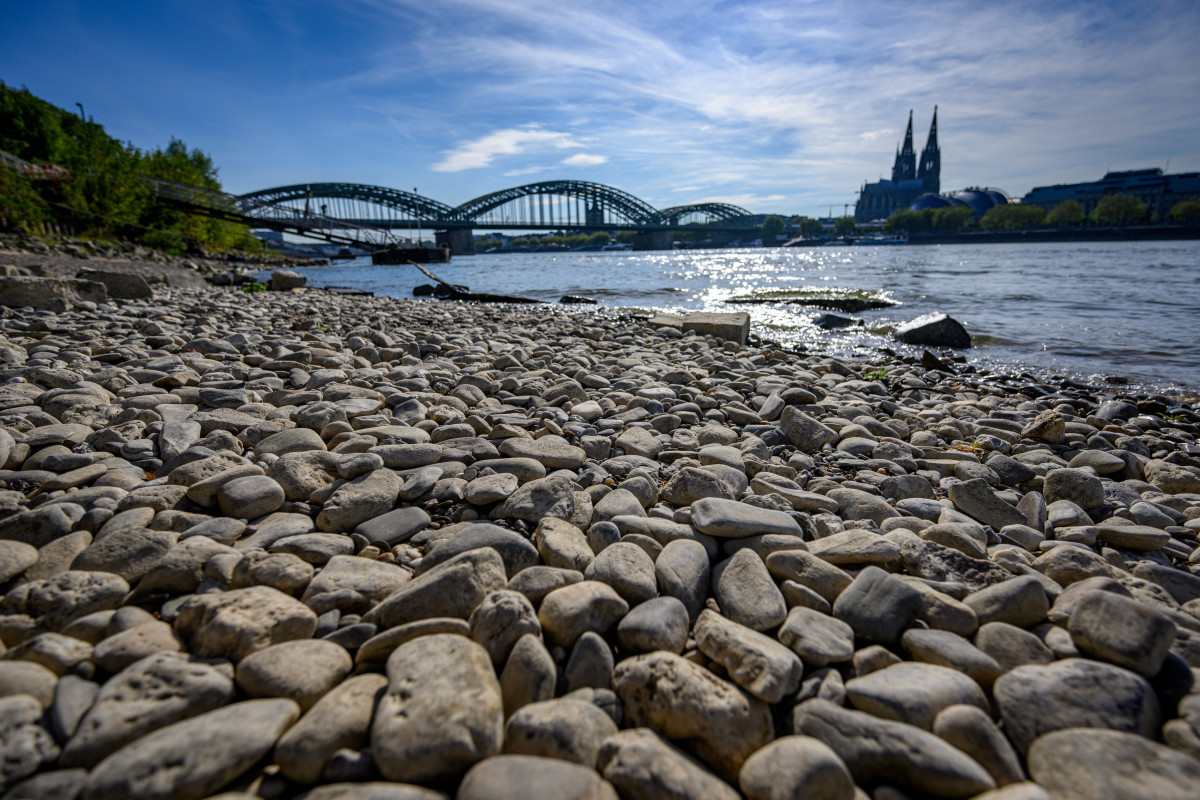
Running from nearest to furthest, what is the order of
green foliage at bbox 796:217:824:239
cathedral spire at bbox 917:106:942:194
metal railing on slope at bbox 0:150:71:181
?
metal railing on slope at bbox 0:150:71:181, green foliage at bbox 796:217:824:239, cathedral spire at bbox 917:106:942:194

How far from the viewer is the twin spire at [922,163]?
12388 cm

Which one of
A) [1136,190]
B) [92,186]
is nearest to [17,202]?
[92,186]

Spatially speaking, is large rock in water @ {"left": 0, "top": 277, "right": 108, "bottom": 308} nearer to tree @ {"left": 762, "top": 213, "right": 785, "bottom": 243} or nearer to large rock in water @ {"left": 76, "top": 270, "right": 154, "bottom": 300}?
large rock in water @ {"left": 76, "top": 270, "right": 154, "bottom": 300}

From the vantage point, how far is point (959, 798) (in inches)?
36.4

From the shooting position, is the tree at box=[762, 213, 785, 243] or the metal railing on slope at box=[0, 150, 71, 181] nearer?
the metal railing on slope at box=[0, 150, 71, 181]

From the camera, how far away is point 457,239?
7244 cm

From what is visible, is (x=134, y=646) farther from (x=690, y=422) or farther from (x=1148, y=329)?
(x=1148, y=329)

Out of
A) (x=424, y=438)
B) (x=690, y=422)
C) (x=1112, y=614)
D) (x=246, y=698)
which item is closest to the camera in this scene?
(x=246, y=698)

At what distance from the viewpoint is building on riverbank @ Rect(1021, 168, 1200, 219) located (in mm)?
82562

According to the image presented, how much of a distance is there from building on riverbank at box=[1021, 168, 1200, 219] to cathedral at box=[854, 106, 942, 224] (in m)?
27.2

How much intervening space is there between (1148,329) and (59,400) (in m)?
12.1

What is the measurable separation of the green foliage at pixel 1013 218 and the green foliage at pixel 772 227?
3176cm

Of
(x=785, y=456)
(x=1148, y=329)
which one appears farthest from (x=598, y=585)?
(x=1148, y=329)

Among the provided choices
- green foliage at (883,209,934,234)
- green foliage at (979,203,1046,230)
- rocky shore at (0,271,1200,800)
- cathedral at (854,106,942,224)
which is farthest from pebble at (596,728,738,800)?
cathedral at (854,106,942,224)
